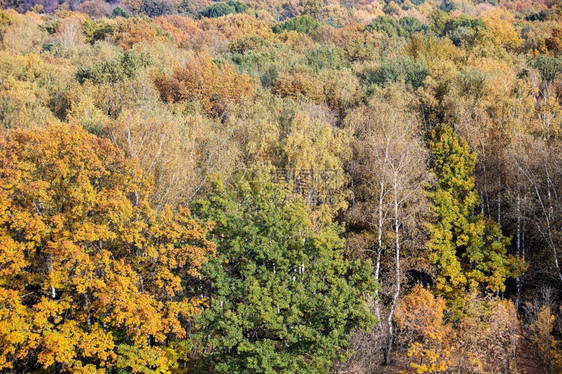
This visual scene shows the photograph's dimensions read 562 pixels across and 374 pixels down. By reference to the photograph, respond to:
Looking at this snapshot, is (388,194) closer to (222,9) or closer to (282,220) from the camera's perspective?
(282,220)

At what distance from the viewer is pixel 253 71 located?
205ft

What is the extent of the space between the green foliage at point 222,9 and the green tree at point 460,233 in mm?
103436

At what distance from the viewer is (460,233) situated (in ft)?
111

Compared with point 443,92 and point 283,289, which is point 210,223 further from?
point 443,92

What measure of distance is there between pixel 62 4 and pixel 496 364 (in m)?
153

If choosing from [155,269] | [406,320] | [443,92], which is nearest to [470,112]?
[443,92]

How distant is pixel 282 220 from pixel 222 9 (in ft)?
376

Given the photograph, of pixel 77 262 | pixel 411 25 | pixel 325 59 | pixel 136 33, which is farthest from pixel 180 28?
pixel 77 262

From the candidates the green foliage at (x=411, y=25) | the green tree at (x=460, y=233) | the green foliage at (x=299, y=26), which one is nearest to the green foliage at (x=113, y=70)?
the green tree at (x=460, y=233)

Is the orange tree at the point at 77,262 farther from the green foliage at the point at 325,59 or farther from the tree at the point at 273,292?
the green foliage at the point at 325,59

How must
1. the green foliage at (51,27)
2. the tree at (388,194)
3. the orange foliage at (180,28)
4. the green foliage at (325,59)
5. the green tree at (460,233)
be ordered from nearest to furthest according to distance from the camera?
1. the tree at (388,194)
2. the green tree at (460,233)
3. the green foliage at (325,59)
4. the orange foliage at (180,28)
5. the green foliage at (51,27)

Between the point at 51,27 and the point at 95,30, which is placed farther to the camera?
the point at 51,27

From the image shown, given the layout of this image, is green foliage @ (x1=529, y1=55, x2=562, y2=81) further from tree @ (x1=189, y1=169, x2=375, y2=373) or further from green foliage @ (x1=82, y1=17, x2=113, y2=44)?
green foliage @ (x1=82, y1=17, x2=113, y2=44)

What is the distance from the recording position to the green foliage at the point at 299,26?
95.8m
